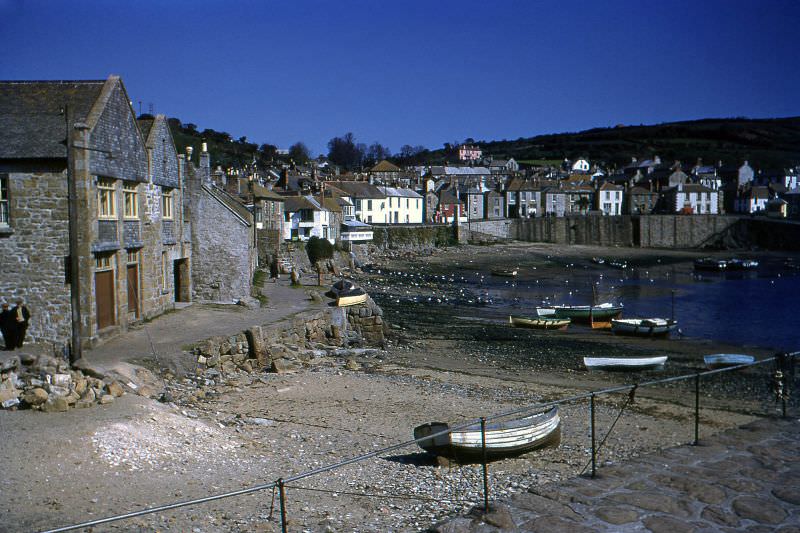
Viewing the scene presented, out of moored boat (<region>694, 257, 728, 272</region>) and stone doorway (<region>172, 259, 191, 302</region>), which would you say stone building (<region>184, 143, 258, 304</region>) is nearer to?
stone doorway (<region>172, 259, 191, 302</region>)

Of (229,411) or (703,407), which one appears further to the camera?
(703,407)

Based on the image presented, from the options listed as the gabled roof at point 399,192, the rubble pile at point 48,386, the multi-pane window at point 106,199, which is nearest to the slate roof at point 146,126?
the multi-pane window at point 106,199

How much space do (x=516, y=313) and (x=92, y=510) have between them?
34.3 m

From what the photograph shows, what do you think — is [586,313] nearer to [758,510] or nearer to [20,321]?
[20,321]

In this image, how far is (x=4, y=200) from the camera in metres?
19.1

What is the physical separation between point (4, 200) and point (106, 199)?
2.68m

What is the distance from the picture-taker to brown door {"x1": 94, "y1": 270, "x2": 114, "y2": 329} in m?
20.3

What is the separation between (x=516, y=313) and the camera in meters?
42.0

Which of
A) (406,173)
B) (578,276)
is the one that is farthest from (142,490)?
(406,173)

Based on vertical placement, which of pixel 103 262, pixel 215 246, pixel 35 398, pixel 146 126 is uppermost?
pixel 146 126

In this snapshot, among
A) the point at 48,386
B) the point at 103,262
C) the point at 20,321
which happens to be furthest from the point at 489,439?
the point at 103,262

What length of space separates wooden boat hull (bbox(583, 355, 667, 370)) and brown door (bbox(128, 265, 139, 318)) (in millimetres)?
15605

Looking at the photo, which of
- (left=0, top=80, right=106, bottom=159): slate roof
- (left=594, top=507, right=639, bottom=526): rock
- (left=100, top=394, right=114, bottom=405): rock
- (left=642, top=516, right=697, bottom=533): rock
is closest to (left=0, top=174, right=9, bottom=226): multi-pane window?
(left=0, top=80, right=106, bottom=159): slate roof

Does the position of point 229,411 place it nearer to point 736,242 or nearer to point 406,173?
point 736,242
